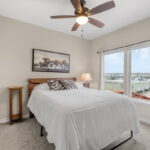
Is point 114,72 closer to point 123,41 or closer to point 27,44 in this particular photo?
point 123,41

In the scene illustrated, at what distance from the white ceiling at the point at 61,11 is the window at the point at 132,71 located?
32.3 inches

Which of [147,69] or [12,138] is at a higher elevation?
[147,69]

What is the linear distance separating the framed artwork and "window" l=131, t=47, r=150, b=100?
6.76 ft

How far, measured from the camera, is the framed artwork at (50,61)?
3150 millimetres

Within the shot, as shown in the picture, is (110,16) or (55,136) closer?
(55,136)

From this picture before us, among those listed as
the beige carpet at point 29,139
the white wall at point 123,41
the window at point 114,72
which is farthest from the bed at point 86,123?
the window at point 114,72

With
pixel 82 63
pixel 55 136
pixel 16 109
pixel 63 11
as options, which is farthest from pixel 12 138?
pixel 82 63

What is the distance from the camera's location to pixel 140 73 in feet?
9.90

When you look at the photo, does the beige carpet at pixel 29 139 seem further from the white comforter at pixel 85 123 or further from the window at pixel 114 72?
the window at pixel 114 72

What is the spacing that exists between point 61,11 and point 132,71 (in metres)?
2.51

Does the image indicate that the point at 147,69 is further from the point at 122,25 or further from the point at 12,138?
the point at 12,138

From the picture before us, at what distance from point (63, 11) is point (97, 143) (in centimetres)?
267

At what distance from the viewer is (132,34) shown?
3.04 metres

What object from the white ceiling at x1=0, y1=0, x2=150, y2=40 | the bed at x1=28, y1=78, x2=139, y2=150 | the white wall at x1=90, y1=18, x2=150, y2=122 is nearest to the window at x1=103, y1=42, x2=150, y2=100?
the white wall at x1=90, y1=18, x2=150, y2=122
